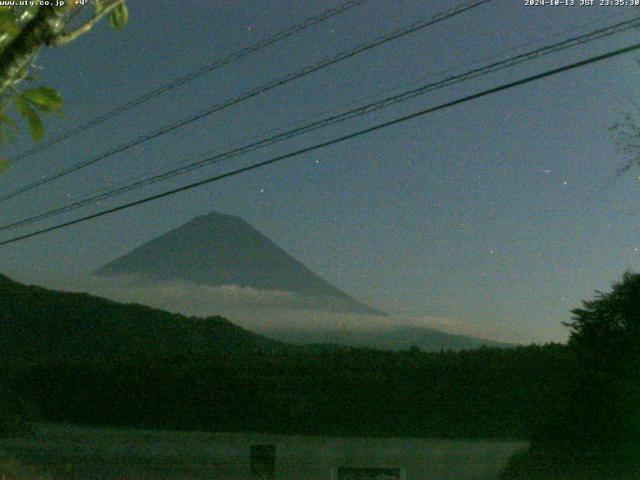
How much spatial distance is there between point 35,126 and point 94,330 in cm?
3582

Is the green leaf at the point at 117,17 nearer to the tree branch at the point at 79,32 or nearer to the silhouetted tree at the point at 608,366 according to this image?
the tree branch at the point at 79,32

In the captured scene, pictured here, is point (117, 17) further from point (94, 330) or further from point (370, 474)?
point (94, 330)

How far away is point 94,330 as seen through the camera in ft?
127

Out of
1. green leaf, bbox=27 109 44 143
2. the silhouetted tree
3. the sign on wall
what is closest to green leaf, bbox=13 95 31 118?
green leaf, bbox=27 109 44 143

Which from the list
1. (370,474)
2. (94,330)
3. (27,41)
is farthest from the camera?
(94,330)

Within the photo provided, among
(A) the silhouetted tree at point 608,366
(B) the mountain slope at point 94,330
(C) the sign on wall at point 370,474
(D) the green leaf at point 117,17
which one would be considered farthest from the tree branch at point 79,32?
(B) the mountain slope at point 94,330

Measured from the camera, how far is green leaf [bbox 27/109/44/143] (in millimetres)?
4180

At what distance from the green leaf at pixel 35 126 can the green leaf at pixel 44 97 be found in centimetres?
7

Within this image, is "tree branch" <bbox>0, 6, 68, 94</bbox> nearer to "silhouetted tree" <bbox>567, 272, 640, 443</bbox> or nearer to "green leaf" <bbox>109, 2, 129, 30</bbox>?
"green leaf" <bbox>109, 2, 129, 30</bbox>

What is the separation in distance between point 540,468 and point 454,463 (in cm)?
318

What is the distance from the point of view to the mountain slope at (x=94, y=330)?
124ft

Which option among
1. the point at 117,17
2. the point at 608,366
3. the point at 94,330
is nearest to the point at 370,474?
the point at 117,17

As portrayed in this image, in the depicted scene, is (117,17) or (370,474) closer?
(117,17)

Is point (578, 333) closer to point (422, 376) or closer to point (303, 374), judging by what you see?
point (422, 376)
